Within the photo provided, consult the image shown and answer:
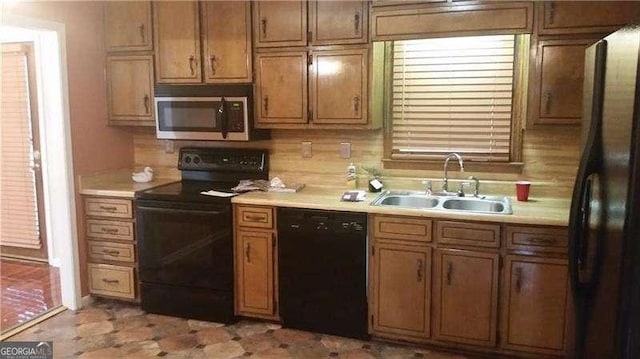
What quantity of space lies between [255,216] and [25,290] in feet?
7.09

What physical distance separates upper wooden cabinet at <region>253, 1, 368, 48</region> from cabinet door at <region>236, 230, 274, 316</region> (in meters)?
1.29

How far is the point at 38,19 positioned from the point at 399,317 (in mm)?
2950

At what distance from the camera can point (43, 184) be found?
436cm

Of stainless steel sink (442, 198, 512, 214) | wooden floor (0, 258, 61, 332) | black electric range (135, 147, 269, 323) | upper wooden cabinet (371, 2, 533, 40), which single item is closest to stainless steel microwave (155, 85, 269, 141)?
black electric range (135, 147, 269, 323)

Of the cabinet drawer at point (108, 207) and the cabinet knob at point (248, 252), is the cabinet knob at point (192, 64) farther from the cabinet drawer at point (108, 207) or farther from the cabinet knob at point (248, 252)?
the cabinet knob at point (248, 252)

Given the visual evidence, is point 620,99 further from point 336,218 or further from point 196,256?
point 196,256

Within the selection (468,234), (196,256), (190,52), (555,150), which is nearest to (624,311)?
(468,234)

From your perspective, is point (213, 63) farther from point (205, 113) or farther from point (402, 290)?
point (402, 290)

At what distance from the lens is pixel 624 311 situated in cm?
144

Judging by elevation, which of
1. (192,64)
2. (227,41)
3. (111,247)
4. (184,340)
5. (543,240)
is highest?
(227,41)

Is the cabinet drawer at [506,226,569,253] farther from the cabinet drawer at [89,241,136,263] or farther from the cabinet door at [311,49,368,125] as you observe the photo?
the cabinet drawer at [89,241,136,263]

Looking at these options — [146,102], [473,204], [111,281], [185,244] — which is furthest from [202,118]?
[473,204]

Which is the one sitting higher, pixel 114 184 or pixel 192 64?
pixel 192 64

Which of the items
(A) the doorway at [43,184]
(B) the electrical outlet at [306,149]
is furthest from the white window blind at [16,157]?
(B) the electrical outlet at [306,149]
